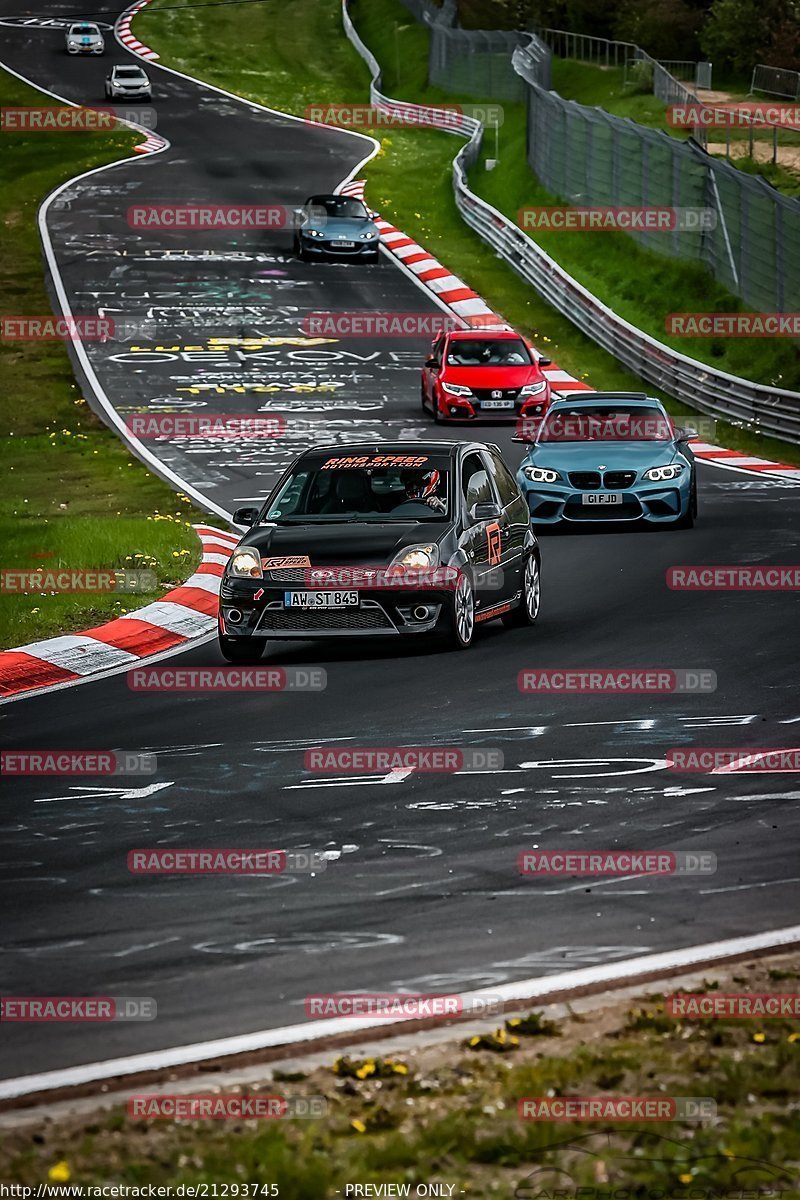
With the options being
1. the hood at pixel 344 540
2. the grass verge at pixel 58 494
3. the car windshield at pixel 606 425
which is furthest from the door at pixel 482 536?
the car windshield at pixel 606 425

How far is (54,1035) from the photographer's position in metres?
6.22

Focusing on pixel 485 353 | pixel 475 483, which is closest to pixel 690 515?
pixel 475 483

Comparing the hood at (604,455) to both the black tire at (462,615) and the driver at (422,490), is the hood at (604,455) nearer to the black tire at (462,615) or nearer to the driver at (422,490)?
the driver at (422,490)

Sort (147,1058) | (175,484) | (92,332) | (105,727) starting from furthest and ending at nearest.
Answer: (92,332), (175,484), (105,727), (147,1058)

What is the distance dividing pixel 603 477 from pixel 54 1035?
14.8m

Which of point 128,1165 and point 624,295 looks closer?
point 128,1165

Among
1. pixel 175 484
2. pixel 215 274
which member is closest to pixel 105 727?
pixel 175 484

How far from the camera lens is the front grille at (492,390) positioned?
2944 centimetres

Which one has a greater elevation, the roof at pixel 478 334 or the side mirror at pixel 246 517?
the side mirror at pixel 246 517

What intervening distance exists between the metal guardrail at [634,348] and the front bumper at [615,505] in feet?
28.0

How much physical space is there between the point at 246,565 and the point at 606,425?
8.52 meters

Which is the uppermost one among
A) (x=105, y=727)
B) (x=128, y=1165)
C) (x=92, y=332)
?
(x=128, y=1165)

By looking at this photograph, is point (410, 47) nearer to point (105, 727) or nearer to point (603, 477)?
point (603, 477)

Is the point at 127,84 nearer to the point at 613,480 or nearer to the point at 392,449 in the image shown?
the point at 613,480
